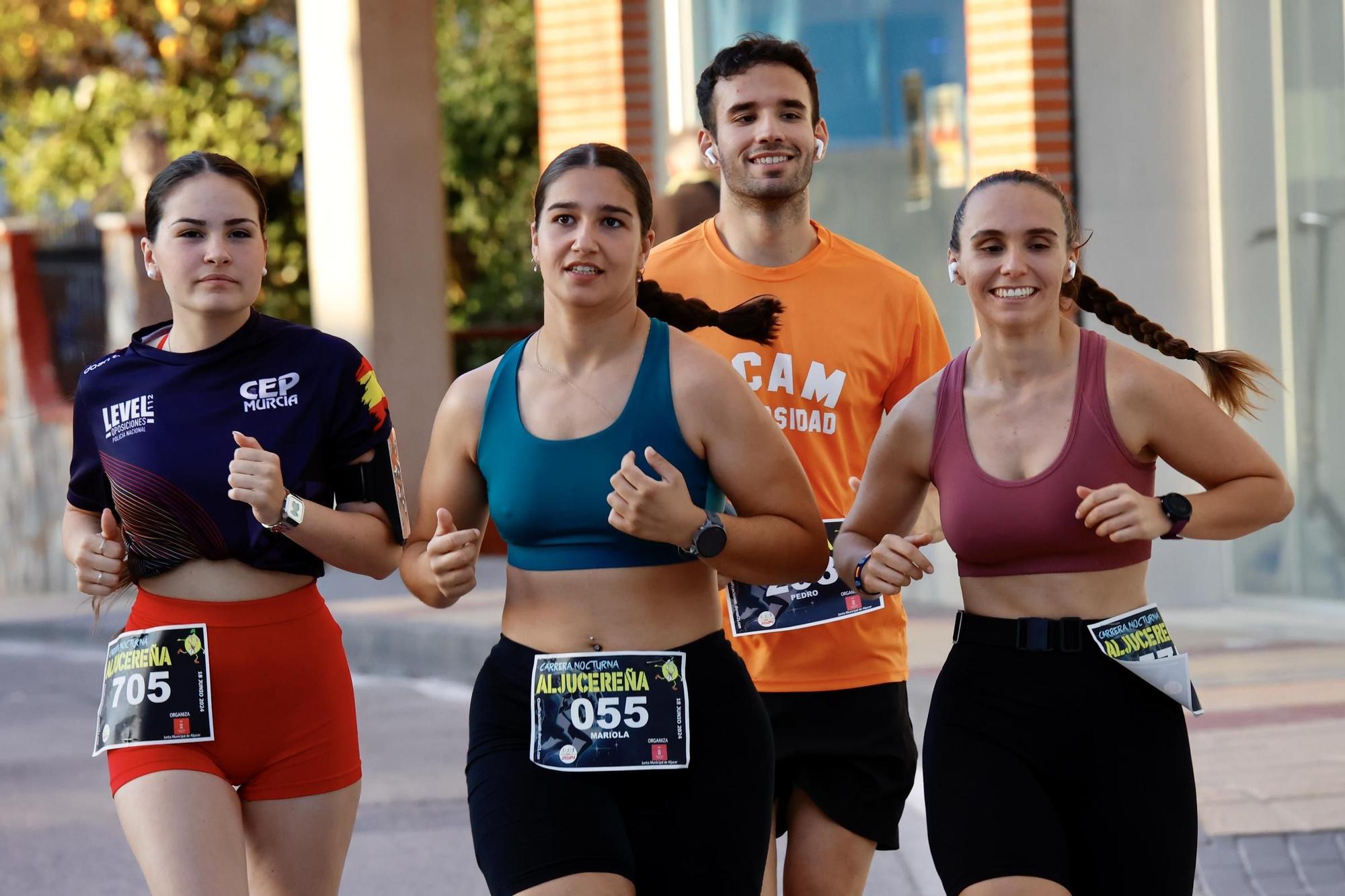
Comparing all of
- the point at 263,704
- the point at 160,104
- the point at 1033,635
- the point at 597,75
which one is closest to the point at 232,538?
the point at 263,704

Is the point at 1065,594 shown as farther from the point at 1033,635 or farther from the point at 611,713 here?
the point at 611,713

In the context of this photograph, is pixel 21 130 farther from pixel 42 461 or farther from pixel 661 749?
pixel 661 749

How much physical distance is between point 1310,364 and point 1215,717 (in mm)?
3002

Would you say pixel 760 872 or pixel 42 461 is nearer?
pixel 760 872

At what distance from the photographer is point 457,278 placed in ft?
71.9

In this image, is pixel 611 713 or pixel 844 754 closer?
Result: pixel 611 713

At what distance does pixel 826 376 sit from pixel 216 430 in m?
1.28

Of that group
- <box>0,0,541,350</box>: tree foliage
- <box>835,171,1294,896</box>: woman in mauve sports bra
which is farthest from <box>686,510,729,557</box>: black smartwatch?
<box>0,0,541,350</box>: tree foliage

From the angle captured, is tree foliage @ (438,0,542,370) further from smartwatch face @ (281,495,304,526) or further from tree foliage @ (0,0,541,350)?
smartwatch face @ (281,495,304,526)

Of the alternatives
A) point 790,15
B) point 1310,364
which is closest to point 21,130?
point 790,15

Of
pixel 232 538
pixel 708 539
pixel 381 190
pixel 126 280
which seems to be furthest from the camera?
pixel 126 280

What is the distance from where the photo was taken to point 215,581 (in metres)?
3.46

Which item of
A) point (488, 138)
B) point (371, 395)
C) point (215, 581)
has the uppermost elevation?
point (488, 138)

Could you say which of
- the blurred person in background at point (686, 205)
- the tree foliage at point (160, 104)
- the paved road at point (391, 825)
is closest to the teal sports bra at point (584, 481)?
the blurred person in background at point (686, 205)
